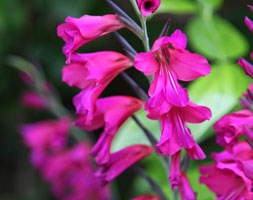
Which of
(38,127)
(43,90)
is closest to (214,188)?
(43,90)

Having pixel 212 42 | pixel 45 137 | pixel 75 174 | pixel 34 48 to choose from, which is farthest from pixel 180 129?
pixel 34 48

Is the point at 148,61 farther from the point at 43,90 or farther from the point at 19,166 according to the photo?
the point at 19,166

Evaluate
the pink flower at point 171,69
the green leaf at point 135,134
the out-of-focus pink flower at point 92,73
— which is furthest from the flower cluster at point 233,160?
the green leaf at point 135,134

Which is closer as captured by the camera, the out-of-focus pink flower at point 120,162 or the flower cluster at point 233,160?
the flower cluster at point 233,160

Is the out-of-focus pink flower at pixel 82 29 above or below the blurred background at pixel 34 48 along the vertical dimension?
above

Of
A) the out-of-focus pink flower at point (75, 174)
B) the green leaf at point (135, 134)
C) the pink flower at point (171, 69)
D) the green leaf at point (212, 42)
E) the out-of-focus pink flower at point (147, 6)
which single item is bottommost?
the out-of-focus pink flower at point (75, 174)

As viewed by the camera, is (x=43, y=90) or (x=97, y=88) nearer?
(x=97, y=88)

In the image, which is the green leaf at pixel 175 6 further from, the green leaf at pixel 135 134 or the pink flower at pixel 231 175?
the pink flower at pixel 231 175
